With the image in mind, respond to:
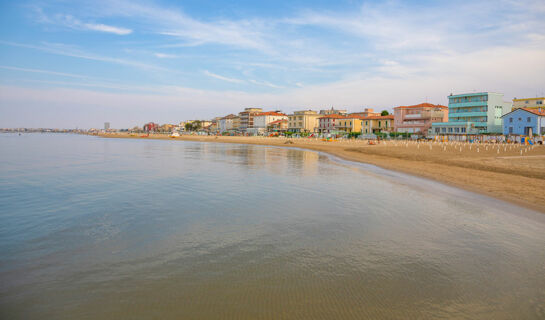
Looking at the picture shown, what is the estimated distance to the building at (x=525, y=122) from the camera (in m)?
54.8

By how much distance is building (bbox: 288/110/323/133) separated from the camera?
112 meters

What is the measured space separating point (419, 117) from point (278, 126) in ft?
181

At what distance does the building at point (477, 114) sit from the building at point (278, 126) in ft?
194

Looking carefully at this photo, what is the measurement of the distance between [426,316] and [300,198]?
819cm

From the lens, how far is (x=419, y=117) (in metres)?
77.9

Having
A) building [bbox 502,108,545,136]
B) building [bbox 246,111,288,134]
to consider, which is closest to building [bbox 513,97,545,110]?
building [bbox 502,108,545,136]

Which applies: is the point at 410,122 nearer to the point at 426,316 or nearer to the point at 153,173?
the point at 153,173

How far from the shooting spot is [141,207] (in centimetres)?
1098

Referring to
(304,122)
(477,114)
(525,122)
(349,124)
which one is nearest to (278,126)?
(304,122)

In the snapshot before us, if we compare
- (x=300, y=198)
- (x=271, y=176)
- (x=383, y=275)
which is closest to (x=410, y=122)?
(x=271, y=176)

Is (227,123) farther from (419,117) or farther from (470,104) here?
(470,104)

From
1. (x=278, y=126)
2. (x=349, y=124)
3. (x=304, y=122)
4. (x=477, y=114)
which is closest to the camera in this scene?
(x=477, y=114)

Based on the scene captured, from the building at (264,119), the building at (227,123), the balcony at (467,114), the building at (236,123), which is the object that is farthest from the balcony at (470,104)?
the building at (227,123)

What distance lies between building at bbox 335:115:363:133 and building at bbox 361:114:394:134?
2.97m
